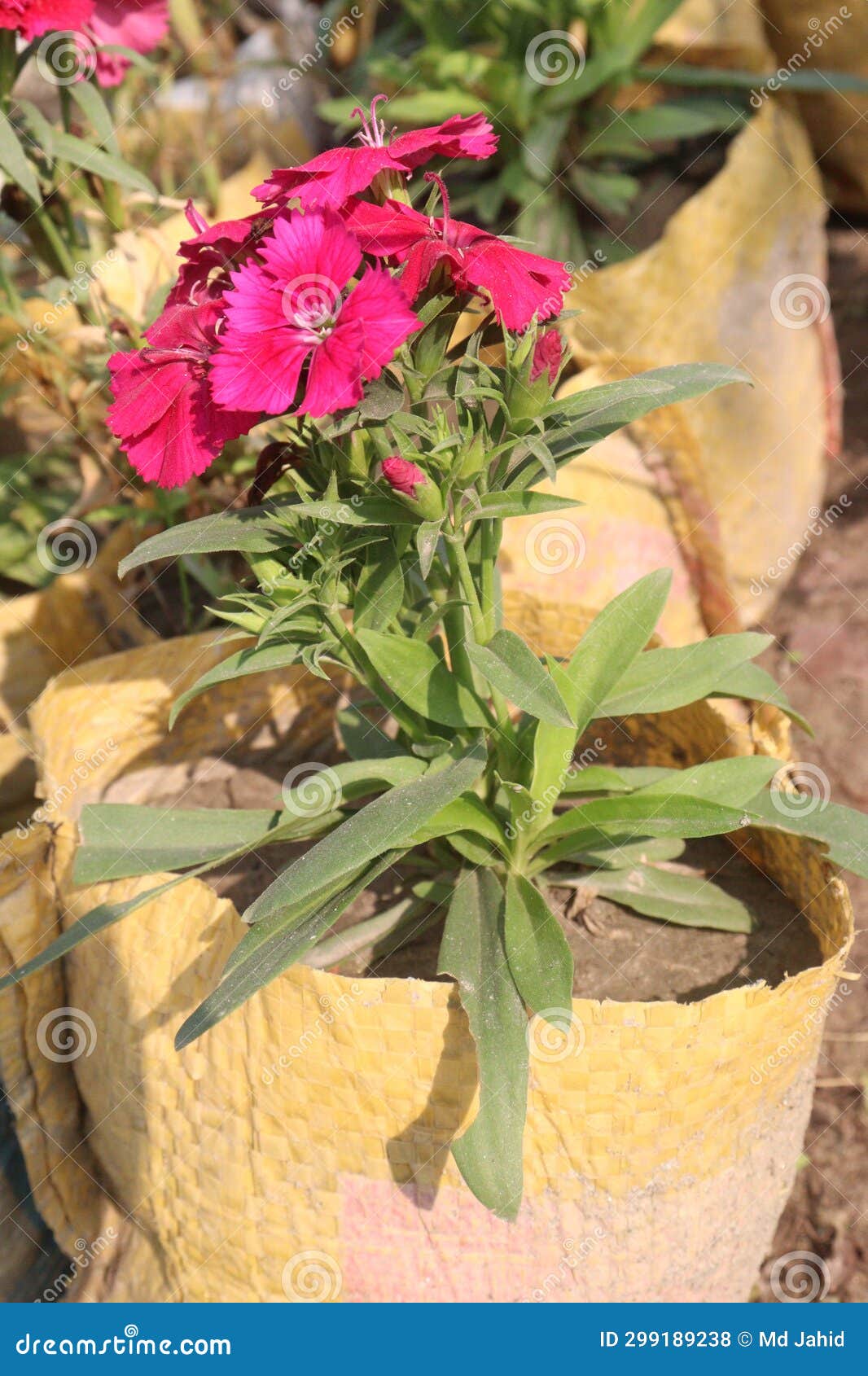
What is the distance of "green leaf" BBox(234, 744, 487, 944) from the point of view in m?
1.00

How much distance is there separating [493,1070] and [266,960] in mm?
223

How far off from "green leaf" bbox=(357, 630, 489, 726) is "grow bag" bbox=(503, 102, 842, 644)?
39 centimetres

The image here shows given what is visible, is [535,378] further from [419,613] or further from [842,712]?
[842,712]

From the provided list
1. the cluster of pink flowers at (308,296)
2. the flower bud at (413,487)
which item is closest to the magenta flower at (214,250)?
the cluster of pink flowers at (308,296)

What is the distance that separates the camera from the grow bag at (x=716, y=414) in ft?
5.89

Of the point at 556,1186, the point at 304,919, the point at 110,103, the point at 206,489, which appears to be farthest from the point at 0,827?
the point at 110,103

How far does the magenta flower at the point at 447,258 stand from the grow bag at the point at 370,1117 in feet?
1.98

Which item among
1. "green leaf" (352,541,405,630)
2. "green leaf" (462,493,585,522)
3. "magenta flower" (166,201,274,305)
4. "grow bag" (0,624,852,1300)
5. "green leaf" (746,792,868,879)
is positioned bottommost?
"grow bag" (0,624,852,1300)

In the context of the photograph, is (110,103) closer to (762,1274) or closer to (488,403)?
(488,403)

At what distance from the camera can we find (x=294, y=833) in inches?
49.9

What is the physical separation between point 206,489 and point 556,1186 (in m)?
1.15

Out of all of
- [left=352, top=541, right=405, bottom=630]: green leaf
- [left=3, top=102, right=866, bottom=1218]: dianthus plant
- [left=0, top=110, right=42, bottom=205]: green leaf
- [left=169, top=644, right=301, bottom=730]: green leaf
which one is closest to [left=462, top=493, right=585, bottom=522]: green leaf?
[left=3, top=102, right=866, bottom=1218]: dianthus plant

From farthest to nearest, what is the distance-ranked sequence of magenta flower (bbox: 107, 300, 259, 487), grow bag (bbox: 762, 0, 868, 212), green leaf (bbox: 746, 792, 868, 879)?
grow bag (bbox: 762, 0, 868, 212) → green leaf (bbox: 746, 792, 868, 879) → magenta flower (bbox: 107, 300, 259, 487)

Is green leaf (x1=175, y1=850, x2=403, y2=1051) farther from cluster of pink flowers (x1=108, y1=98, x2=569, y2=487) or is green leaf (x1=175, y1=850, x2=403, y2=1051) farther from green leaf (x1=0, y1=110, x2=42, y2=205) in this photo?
green leaf (x1=0, y1=110, x2=42, y2=205)
